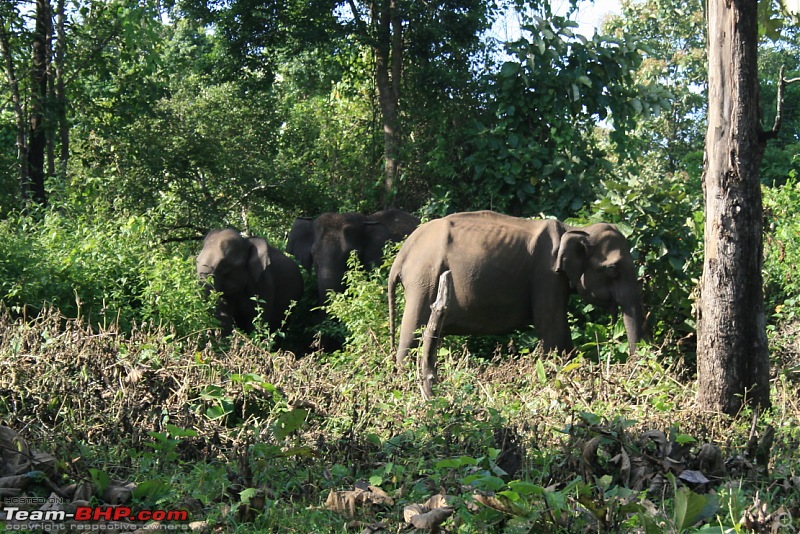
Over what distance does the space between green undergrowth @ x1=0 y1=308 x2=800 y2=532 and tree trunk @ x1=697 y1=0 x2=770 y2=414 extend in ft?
0.97

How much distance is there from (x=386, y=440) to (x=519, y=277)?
3764 millimetres

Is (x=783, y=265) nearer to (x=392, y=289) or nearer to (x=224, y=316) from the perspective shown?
(x=392, y=289)

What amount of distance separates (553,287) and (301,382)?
127 inches

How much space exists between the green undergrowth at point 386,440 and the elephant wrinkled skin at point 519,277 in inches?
58.9

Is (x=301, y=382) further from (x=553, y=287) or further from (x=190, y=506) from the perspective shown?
(x=553, y=287)

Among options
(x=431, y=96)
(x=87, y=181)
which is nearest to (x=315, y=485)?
(x=431, y=96)

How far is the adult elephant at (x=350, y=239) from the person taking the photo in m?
13.1

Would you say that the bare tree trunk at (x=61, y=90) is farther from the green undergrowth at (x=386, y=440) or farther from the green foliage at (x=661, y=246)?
the green foliage at (x=661, y=246)

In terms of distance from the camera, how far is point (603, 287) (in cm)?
975

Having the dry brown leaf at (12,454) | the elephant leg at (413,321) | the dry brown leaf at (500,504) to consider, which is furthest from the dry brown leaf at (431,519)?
the elephant leg at (413,321)

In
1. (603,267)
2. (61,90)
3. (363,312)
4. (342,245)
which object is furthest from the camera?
(61,90)

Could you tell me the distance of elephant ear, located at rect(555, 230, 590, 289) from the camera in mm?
9633

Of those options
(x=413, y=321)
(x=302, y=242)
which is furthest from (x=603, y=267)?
(x=302, y=242)

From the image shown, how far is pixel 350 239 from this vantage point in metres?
13.2
